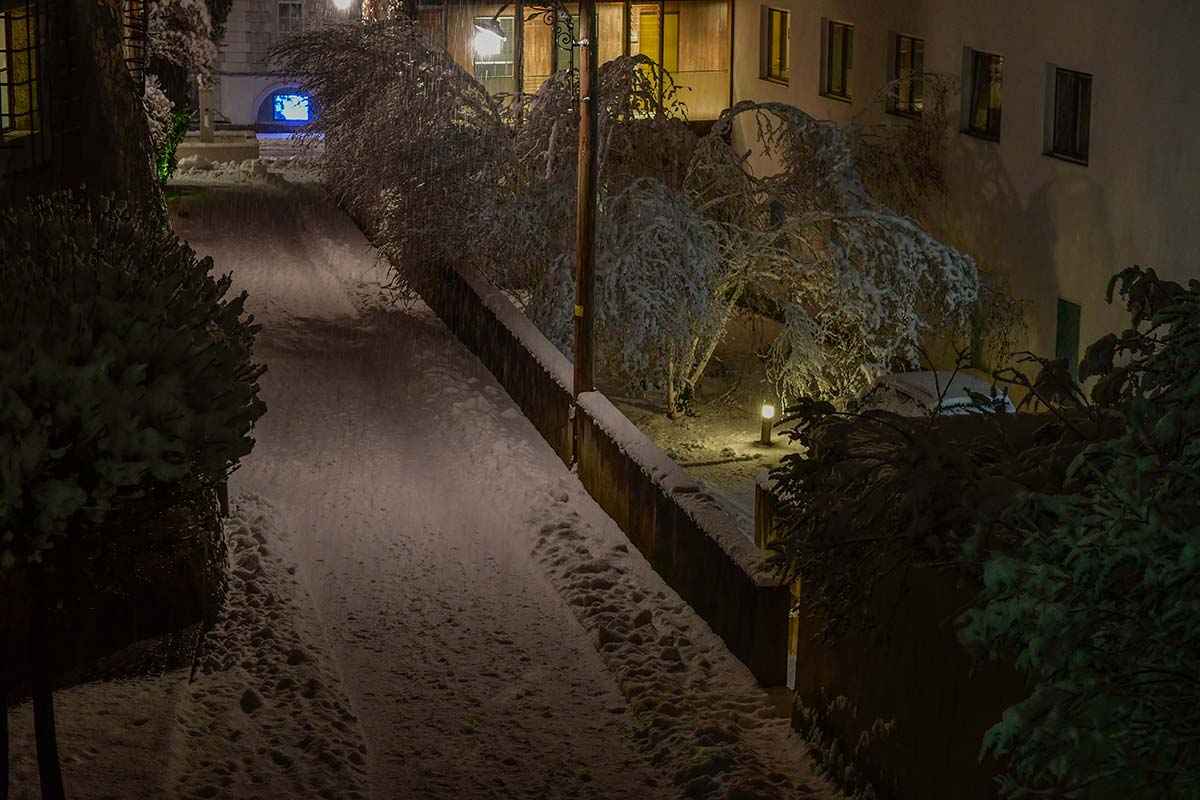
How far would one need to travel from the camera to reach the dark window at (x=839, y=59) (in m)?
28.9

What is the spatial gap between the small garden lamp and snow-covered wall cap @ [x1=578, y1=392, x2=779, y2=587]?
5.96 metres

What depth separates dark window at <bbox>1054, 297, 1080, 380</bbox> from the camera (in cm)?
2152

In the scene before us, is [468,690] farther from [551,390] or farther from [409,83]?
[409,83]

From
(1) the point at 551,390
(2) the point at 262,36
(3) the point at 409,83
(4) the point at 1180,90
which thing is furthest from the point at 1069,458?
(2) the point at 262,36

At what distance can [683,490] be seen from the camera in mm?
11930

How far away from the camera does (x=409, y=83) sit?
23344 millimetres

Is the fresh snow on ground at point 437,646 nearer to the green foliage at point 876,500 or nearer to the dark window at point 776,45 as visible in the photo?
the green foliage at point 876,500

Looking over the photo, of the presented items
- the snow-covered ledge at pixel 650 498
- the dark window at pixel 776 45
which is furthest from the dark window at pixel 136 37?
the dark window at pixel 776 45

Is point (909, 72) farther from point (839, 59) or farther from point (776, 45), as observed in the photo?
point (776, 45)

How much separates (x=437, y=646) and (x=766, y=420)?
1001cm

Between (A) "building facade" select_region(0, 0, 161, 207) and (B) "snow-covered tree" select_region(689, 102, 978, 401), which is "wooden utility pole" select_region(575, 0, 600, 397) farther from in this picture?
(B) "snow-covered tree" select_region(689, 102, 978, 401)

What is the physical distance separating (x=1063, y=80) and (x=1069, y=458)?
15471mm

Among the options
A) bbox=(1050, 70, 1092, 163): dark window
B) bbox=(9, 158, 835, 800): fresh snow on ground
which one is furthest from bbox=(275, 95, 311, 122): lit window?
bbox=(9, 158, 835, 800): fresh snow on ground

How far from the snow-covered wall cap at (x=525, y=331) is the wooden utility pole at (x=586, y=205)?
42 cm
